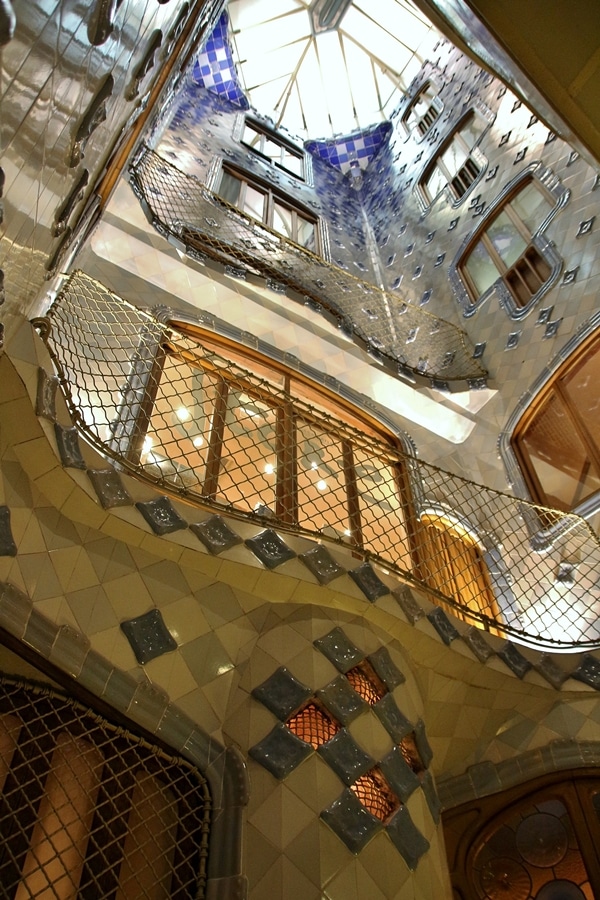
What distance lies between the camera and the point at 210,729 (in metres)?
2.47

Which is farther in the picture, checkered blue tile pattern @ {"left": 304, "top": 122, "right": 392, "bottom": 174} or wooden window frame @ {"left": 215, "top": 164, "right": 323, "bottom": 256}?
checkered blue tile pattern @ {"left": 304, "top": 122, "right": 392, "bottom": 174}

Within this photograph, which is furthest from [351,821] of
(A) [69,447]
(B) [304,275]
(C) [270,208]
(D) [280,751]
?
(C) [270,208]

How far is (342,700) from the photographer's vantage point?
2627mm

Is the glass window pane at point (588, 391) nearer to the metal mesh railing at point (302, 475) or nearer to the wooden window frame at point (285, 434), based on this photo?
the metal mesh railing at point (302, 475)

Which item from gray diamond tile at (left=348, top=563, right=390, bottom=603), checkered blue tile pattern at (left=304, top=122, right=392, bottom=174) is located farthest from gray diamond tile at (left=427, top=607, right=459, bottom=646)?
checkered blue tile pattern at (left=304, top=122, right=392, bottom=174)

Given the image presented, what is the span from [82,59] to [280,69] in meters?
14.4

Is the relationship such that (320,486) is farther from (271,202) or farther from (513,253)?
(271,202)

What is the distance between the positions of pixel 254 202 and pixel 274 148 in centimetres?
323

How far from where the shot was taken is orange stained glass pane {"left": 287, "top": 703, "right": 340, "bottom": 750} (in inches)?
99.2

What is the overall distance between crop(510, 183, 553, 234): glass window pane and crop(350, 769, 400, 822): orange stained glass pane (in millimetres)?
6237

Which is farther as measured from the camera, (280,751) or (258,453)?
(258,453)

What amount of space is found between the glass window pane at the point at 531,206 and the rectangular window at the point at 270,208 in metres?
2.89

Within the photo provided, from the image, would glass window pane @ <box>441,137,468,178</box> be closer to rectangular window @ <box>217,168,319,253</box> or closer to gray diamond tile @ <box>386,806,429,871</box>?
rectangular window @ <box>217,168,319,253</box>

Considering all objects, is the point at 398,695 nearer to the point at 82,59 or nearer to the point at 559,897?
the point at 559,897
